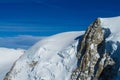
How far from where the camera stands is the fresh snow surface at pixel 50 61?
63.9 m

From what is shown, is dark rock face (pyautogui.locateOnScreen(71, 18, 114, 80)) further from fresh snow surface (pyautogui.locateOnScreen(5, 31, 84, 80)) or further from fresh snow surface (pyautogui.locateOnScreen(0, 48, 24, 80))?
fresh snow surface (pyautogui.locateOnScreen(0, 48, 24, 80))

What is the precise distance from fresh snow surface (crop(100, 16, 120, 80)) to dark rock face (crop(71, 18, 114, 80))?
900mm

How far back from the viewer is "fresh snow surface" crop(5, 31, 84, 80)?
63.9 m

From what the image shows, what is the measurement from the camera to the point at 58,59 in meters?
65.3

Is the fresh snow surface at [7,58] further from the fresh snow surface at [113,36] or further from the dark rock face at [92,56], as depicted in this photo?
the fresh snow surface at [113,36]

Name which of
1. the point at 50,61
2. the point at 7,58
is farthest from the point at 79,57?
the point at 7,58

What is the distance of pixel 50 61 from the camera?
2594 inches

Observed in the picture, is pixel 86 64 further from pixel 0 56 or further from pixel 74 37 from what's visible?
pixel 0 56

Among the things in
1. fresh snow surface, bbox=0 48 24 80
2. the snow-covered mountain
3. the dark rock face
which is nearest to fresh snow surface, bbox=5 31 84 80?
the snow-covered mountain

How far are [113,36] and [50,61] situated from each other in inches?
511

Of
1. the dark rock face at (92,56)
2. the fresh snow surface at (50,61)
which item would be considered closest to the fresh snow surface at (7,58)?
the fresh snow surface at (50,61)

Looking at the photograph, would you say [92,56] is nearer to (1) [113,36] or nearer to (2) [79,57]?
(2) [79,57]

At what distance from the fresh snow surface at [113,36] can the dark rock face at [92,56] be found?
90cm

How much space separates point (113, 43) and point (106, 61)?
10.1ft
